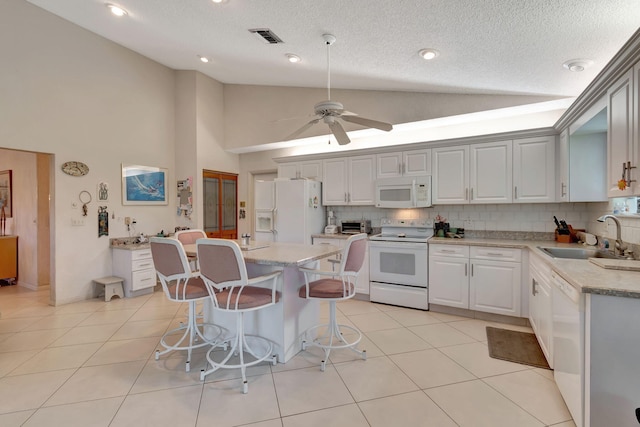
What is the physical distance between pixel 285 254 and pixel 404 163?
2.50 metres

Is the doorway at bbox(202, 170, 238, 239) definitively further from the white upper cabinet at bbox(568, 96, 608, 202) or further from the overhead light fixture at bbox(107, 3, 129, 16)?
the white upper cabinet at bbox(568, 96, 608, 202)

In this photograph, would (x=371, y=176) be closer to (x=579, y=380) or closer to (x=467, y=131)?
(x=467, y=131)

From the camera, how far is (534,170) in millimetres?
3582

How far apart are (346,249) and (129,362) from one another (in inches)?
81.5

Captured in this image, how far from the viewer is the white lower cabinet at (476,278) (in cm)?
341

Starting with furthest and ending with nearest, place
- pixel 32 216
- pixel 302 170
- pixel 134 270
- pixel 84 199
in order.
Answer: pixel 302 170, pixel 32 216, pixel 134 270, pixel 84 199

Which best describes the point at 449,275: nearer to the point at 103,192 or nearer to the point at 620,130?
the point at 620,130

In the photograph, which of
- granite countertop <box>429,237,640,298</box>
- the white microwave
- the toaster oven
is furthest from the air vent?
granite countertop <box>429,237,640,298</box>

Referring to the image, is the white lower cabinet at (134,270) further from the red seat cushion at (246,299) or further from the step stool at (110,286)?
the red seat cushion at (246,299)

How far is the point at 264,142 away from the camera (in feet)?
18.1

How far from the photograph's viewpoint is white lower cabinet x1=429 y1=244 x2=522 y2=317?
11.2ft

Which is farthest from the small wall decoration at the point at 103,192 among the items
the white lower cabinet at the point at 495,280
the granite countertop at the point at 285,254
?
the white lower cabinet at the point at 495,280

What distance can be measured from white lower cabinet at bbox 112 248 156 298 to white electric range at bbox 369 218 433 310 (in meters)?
3.35

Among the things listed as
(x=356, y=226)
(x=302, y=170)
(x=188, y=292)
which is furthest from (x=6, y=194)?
(x=356, y=226)
